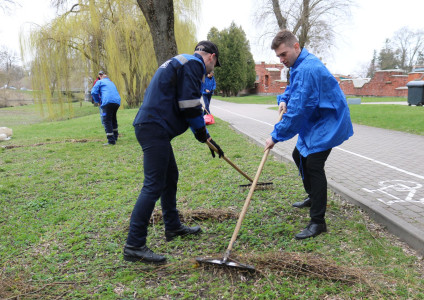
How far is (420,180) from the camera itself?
204 inches

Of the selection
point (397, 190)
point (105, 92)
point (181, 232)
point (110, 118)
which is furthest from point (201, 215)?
point (105, 92)

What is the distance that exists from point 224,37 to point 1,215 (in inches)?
1637

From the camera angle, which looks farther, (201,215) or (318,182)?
(201,215)

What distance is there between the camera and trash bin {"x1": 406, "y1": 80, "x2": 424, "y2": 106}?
1705 cm

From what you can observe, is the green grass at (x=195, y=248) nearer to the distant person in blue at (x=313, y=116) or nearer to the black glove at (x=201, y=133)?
the distant person in blue at (x=313, y=116)

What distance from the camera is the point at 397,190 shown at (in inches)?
185

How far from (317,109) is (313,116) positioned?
0.32ft

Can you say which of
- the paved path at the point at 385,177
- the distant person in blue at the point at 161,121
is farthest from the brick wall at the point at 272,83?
the distant person in blue at the point at 161,121

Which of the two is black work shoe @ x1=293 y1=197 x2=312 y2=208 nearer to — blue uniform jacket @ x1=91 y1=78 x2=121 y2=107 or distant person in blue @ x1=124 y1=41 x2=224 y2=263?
distant person in blue @ x1=124 y1=41 x2=224 y2=263

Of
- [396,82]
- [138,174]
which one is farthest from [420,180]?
[396,82]

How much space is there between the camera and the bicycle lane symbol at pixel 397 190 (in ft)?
14.0

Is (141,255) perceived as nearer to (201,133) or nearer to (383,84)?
(201,133)

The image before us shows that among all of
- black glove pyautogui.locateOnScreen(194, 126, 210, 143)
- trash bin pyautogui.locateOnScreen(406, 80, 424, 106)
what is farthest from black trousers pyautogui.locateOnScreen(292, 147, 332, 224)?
trash bin pyautogui.locateOnScreen(406, 80, 424, 106)

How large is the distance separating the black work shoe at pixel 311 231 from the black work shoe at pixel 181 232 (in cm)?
106
